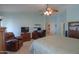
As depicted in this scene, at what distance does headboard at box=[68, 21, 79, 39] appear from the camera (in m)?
1.96

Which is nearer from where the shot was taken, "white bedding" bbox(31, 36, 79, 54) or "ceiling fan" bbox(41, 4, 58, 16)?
→ "white bedding" bbox(31, 36, 79, 54)

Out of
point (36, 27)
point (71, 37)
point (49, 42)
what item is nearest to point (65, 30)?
point (71, 37)

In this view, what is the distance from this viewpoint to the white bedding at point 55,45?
180 centimetres

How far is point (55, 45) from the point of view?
1.99 metres

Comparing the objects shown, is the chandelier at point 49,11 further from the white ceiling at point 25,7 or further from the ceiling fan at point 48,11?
the white ceiling at point 25,7

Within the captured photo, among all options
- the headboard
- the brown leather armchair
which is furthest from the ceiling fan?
the brown leather armchair

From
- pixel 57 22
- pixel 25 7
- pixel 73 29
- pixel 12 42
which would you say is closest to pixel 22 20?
pixel 25 7

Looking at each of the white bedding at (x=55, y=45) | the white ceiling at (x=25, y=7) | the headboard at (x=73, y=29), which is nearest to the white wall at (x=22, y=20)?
the white ceiling at (x=25, y=7)

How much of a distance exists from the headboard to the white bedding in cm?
8

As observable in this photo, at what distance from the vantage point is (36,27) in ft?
6.81

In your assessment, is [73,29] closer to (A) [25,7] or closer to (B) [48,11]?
(B) [48,11]

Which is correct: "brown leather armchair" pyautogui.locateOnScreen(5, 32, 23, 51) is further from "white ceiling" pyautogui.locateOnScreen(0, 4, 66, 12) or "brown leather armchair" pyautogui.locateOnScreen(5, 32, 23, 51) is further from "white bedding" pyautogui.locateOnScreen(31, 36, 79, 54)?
"white ceiling" pyautogui.locateOnScreen(0, 4, 66, 12)

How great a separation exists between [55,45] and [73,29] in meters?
0.41
